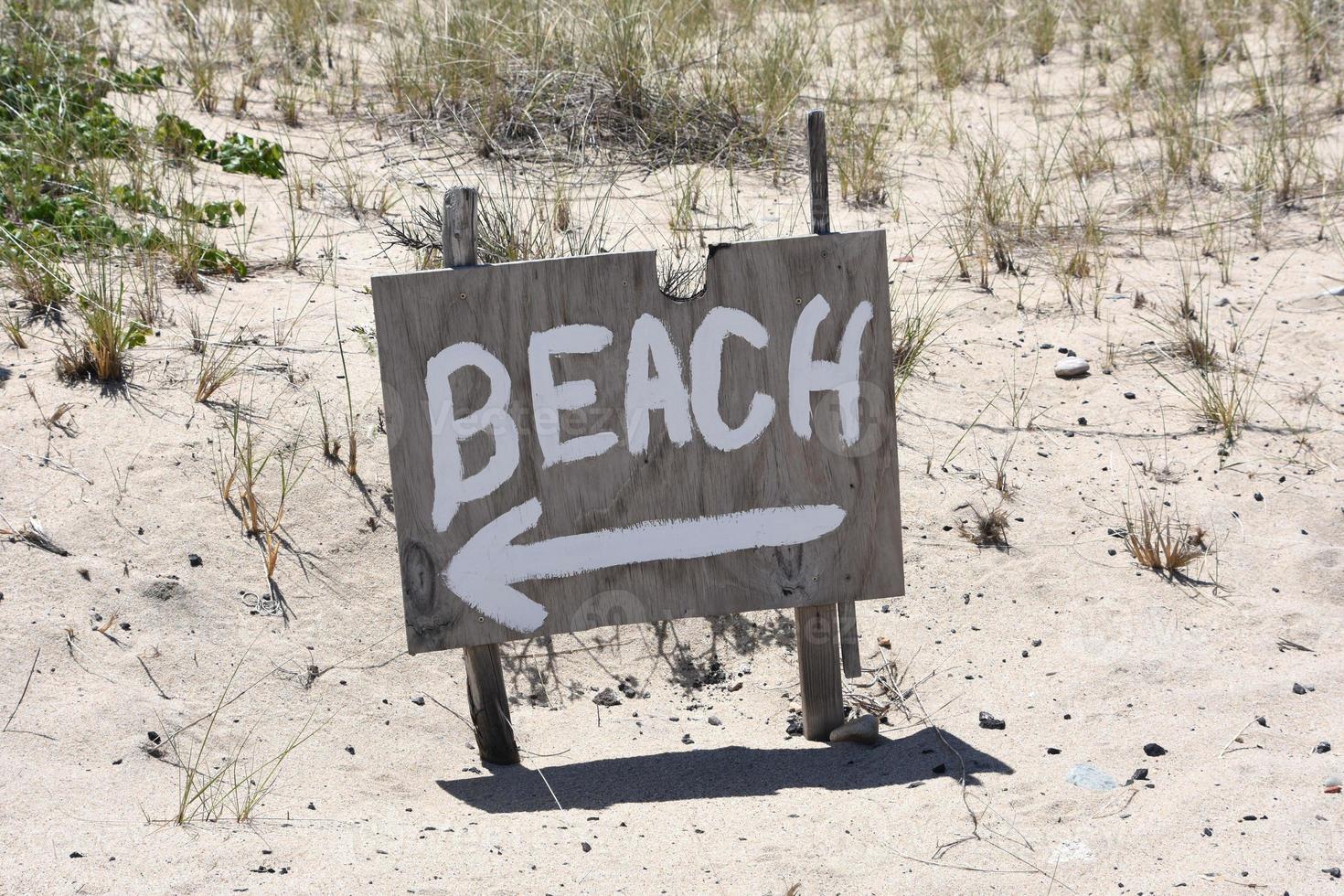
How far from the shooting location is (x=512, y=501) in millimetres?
2682

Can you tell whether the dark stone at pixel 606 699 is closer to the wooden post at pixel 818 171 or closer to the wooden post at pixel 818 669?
the wooden post at pixel 818 669

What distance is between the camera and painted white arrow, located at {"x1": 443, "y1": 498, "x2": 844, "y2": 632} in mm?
2686

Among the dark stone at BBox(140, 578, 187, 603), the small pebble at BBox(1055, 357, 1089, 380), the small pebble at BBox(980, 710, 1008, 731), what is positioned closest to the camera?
the small pebble at BBox(980, 710, 1008, 731)

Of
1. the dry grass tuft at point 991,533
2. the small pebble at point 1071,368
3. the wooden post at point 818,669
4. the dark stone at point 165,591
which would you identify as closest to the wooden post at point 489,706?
the wooden post at point 818,669

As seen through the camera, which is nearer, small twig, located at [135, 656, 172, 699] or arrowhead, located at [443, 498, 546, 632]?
arrowhead, located at [443, 498, 546, 632]

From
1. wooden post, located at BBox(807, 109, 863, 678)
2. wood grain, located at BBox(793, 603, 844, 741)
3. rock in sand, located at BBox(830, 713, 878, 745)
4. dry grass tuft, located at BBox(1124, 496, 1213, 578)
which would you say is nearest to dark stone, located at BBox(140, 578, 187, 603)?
wood grain, located at BBox(793, 603, 844, 741)

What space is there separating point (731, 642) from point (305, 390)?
1597 millimetres

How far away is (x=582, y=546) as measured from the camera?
2723mm

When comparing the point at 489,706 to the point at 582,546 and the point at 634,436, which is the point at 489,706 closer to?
the point at 582,546

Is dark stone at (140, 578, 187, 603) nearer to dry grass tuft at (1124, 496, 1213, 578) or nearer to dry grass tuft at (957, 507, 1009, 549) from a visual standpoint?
dry grass tuft at (957, 507, 1009, 549)

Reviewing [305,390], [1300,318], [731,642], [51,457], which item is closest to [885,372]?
[731,642]

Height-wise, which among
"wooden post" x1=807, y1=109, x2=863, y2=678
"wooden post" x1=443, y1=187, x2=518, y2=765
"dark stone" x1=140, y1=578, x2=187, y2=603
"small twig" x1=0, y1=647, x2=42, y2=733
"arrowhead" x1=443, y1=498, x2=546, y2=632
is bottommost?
"wooden post" x1=443, y1=187, x2=518, y2=765

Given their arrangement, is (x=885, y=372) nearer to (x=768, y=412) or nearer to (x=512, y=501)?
(x=768, y=412)

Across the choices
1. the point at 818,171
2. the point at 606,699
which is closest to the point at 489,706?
the point at 606,699
